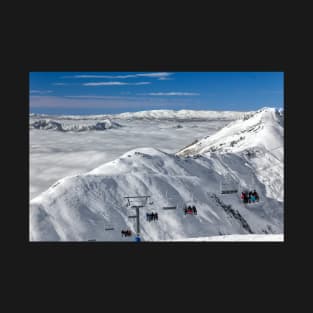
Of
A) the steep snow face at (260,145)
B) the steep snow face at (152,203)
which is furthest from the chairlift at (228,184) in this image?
the steep snow face at (260,145)

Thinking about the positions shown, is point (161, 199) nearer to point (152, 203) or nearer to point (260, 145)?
point (152, 203)

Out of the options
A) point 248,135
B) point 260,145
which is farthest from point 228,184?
point 248,135

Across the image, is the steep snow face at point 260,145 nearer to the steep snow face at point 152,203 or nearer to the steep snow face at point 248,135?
the steep snow face at point 248,135

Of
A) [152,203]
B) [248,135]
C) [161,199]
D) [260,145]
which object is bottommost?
[152,203]

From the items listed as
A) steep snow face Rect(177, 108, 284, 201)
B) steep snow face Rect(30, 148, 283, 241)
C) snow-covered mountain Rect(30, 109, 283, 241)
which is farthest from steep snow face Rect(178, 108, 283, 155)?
steep snow face Rect(30, 148, 283, 241)

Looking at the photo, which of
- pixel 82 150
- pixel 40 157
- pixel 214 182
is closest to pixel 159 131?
pixel 82 150

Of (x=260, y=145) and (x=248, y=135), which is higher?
(x=248, y=135)

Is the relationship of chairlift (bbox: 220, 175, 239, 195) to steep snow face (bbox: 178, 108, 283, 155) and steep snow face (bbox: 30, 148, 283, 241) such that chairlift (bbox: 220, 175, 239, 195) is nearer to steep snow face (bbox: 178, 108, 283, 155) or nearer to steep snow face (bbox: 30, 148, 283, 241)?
steep snow face (bbox: 30, 148, 283, 241)
